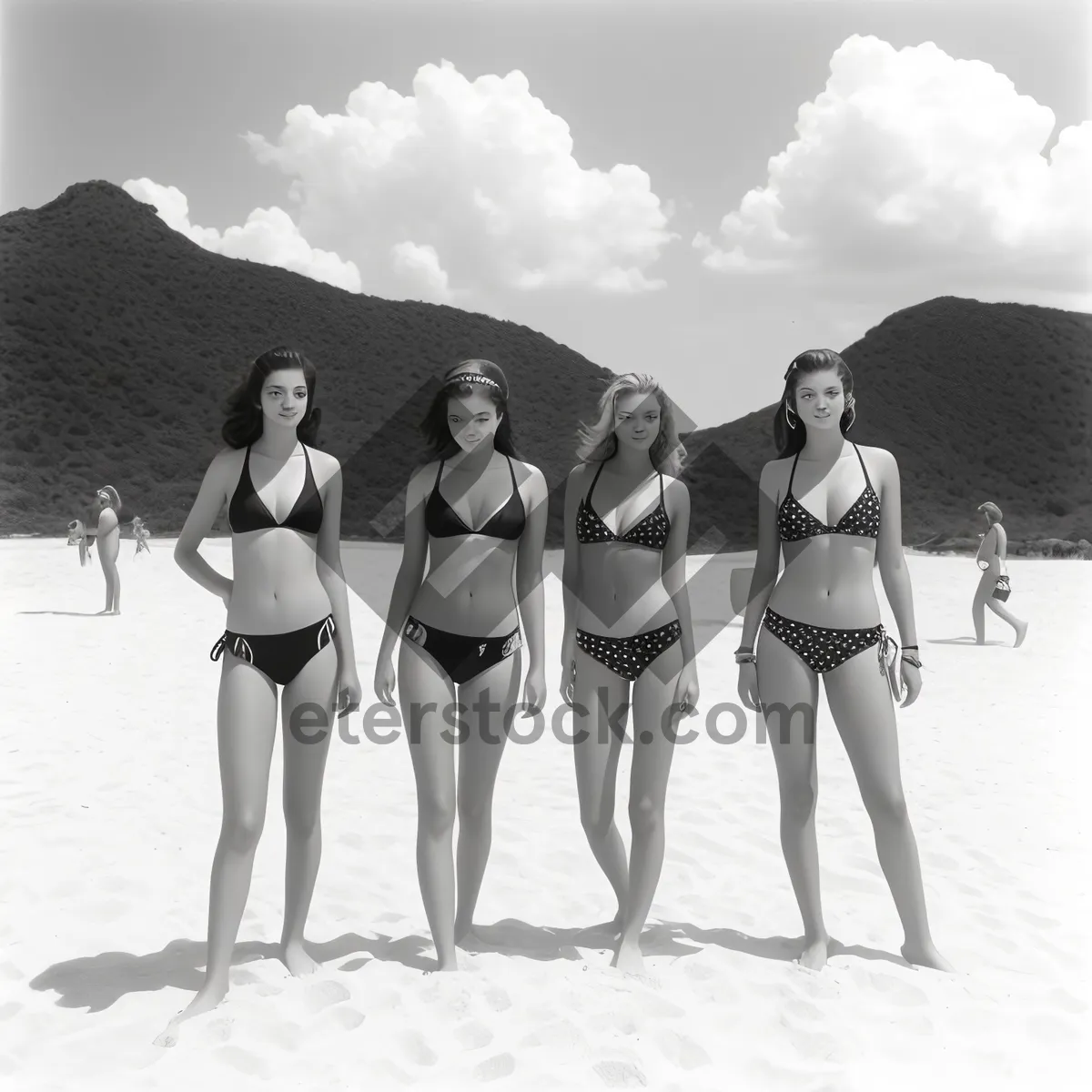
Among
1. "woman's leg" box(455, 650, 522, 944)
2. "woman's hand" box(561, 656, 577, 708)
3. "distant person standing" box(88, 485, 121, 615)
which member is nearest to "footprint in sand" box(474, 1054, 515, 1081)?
"woman's leg" box(455, 650, 522, 944)

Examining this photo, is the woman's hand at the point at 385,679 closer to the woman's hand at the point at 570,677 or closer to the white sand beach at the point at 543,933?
the woman's hand at the point at 570,677

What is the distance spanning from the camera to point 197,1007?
3.23 m

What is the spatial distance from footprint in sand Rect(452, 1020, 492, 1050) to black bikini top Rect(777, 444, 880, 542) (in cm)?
202

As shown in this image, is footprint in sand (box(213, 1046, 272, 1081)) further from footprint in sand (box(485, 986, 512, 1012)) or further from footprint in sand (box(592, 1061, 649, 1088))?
footprint in sand (box(592, 1061, 649, 1088))

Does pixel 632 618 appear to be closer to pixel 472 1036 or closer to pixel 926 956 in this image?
pixel 472 1036

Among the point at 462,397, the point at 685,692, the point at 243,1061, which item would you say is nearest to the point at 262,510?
the point at 462,397

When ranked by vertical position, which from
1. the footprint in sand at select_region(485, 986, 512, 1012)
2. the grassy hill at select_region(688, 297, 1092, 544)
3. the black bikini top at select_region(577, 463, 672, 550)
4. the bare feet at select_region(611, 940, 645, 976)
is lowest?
the footprint in sand at select_region(485, 986, 512, 1012)

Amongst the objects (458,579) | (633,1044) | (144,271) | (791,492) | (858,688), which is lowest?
(633,1044)

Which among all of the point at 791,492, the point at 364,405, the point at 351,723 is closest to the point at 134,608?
the point at 351,723

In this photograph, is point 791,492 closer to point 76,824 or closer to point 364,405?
point 76,824

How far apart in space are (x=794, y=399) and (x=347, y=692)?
1998mm

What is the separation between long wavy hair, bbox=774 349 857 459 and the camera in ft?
11.9

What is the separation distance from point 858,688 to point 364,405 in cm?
5496

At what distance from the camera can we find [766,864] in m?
4.87
